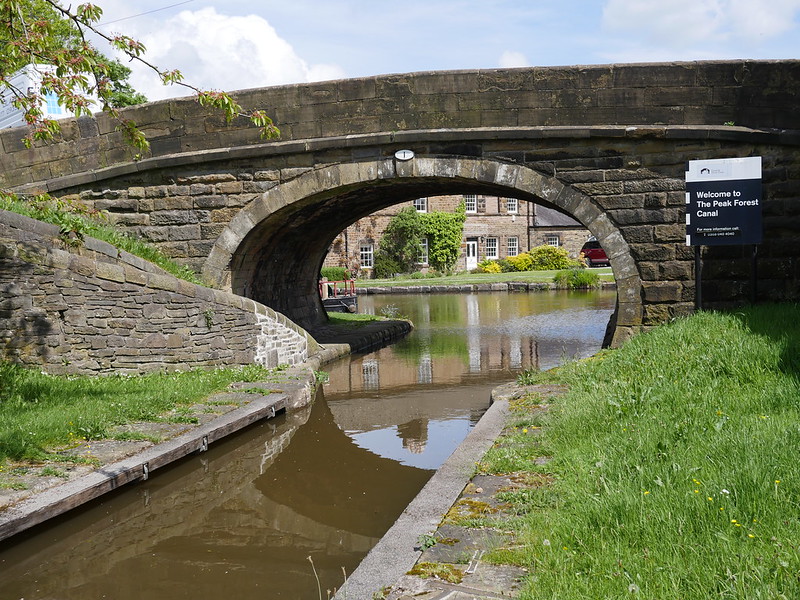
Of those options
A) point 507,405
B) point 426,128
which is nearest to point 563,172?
point 426,128

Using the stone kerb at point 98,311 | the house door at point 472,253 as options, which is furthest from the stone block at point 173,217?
the house door at point 472,253

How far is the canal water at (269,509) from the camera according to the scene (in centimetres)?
496

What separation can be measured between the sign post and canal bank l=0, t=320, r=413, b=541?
18.3ft

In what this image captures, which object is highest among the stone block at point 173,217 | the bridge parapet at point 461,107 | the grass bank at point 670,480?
the bridge parapet at point 461,107

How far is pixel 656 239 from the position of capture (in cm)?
1115

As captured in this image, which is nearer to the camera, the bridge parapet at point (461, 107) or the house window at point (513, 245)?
Result: the bridge parapet at point (461, 107)

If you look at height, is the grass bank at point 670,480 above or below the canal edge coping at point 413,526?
above

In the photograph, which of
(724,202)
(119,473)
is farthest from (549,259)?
(119,473)

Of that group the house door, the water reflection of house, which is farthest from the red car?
the house door

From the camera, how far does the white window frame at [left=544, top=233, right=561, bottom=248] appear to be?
4303cm

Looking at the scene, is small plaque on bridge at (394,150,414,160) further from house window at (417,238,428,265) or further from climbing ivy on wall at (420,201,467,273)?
house window at (417,238,428,265)

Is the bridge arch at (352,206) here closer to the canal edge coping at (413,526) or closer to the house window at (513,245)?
the canal edge coping at (413,526)

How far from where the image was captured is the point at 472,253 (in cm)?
4175

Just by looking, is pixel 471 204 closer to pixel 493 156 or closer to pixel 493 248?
pixel 493 248
